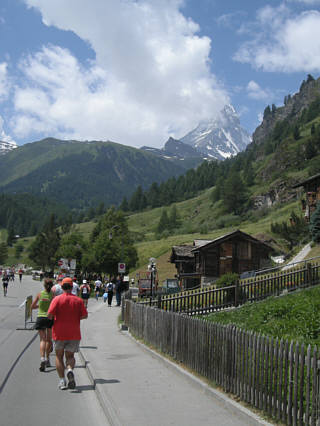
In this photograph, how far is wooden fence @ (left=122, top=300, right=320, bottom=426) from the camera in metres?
5.61

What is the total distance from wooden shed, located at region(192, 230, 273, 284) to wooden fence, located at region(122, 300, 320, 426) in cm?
3791

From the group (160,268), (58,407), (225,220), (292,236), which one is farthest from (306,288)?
(225,220)

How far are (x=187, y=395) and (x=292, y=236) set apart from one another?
5262 centimetres

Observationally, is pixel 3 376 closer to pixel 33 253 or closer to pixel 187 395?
pixel 187 395

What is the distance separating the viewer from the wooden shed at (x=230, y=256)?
159 feet

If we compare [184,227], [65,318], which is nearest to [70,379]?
[65,318]

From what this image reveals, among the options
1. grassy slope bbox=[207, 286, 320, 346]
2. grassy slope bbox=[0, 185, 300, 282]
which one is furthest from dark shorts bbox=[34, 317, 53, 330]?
grassy slope bbox=[0, 185, 300, 282]

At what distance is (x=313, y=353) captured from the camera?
17.7 ft

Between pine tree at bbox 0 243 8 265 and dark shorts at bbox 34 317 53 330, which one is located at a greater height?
pine tree at bbox 0 243 8 265

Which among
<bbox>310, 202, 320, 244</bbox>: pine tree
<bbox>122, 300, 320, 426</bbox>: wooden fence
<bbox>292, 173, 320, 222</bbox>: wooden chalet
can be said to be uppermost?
<bbox>292, 173, 320, 222</bbox>: wooden chalet

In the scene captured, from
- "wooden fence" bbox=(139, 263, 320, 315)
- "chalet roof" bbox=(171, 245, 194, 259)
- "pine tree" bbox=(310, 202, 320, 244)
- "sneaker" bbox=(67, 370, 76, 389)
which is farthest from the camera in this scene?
"chalet roof" bbox=(171, 245, 194, 259)

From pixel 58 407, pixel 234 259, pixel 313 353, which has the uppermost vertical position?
pixel 234 259

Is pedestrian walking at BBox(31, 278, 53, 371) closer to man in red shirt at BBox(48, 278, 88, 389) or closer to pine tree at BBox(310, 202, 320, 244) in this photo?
man in red shirt at BBox(48, 278, 88, 389)

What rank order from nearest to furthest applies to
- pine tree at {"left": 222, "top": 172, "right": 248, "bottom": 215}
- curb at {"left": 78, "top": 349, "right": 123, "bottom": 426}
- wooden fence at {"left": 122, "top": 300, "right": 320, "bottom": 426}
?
1. wooden fence at {"left": 122, "top": 300, "right": 320, "bottom": 426}
2. curb at {"left": 78, "top": 349, "right": 123, "bottom": 426}
3. pine tree at {"left": 222, "top": 172, "right": 248, "bottom": 215}
